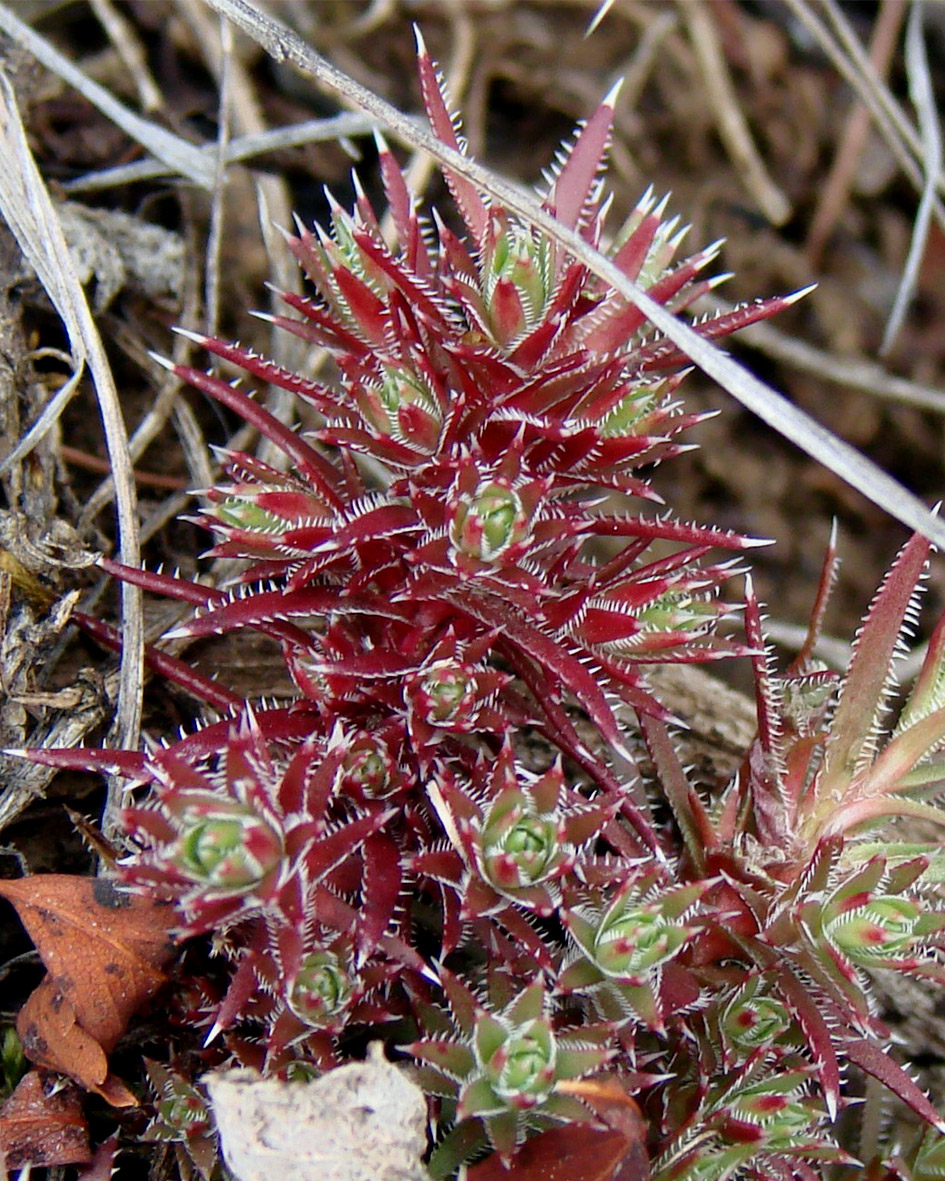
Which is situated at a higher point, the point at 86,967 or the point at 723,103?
the point at 723,103

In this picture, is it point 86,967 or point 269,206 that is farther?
point 269,206

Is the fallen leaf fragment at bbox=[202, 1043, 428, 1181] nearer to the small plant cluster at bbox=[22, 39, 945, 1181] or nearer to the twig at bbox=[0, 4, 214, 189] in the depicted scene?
the small plant cluster at bbox=[22, 39, 945, 1181]

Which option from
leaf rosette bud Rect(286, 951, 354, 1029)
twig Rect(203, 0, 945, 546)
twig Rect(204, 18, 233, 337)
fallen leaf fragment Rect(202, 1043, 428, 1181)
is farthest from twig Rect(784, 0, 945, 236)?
fallen leaf fragment Rect(202, 1043, 428, 1181)

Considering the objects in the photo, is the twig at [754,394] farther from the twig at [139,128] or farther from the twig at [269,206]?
the twig at [139,128]

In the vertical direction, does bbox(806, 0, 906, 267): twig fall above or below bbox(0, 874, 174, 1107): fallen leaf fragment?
above

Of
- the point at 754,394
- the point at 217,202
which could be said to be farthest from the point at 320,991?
the point at 217,202

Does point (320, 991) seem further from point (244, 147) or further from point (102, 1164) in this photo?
point (244, 147)

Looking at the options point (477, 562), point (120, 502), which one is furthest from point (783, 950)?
point (120, 502)
